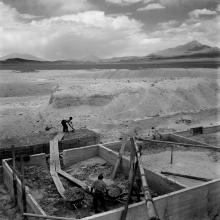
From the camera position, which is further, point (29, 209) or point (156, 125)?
point (156, 125)

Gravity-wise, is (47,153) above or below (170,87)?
below

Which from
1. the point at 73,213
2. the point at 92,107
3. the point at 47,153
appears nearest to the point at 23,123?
the point at 92,107

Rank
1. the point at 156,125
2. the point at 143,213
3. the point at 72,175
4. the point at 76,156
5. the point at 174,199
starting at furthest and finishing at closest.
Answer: the point at 156,125
the point at 76,156
the point at 72,175
the point at 174,199
the point at 143,213

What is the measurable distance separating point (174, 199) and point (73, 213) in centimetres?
256

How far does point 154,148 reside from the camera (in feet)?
44.0

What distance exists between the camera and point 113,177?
1048cm

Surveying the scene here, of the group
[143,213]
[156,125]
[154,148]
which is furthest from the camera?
[156,125]

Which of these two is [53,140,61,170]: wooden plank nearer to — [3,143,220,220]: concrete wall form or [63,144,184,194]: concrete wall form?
[63,144,184,194]: concrete wall form

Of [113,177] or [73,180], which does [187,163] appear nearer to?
[113,177]

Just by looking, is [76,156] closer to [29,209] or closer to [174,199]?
[29,209]

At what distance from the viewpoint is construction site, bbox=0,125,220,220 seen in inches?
306

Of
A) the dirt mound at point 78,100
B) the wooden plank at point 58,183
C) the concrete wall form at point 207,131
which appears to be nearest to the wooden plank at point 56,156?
the wooden plank at point 58,183

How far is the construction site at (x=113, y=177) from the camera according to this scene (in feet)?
25.5

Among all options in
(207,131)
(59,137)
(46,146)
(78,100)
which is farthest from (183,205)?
(78,100)
